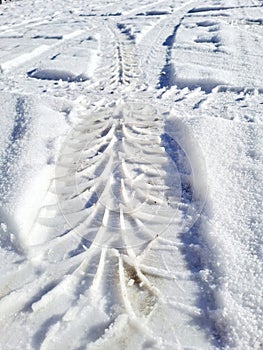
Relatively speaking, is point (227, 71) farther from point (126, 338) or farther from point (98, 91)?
point (126, 338)

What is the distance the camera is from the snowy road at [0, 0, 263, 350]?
1.38 m

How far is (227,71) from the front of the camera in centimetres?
325

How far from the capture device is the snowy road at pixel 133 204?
1380 mm

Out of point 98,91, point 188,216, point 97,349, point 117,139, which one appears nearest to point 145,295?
point 97,349

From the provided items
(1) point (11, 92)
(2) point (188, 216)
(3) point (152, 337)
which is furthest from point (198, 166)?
(1) point (11, 92)

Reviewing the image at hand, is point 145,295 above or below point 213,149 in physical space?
below

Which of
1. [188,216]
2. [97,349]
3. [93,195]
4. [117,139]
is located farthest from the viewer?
[117,139]

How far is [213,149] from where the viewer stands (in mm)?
2148

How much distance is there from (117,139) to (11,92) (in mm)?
1205

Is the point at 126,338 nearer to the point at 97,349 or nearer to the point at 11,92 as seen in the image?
the point at 97,349

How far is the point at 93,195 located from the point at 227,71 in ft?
5.91

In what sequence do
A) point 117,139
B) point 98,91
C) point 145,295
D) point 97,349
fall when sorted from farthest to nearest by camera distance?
point 98,91 → point 117,139 → point 145,295 → point 97,349

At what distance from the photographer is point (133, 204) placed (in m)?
1.90

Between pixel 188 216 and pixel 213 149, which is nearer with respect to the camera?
pixel 188 216
